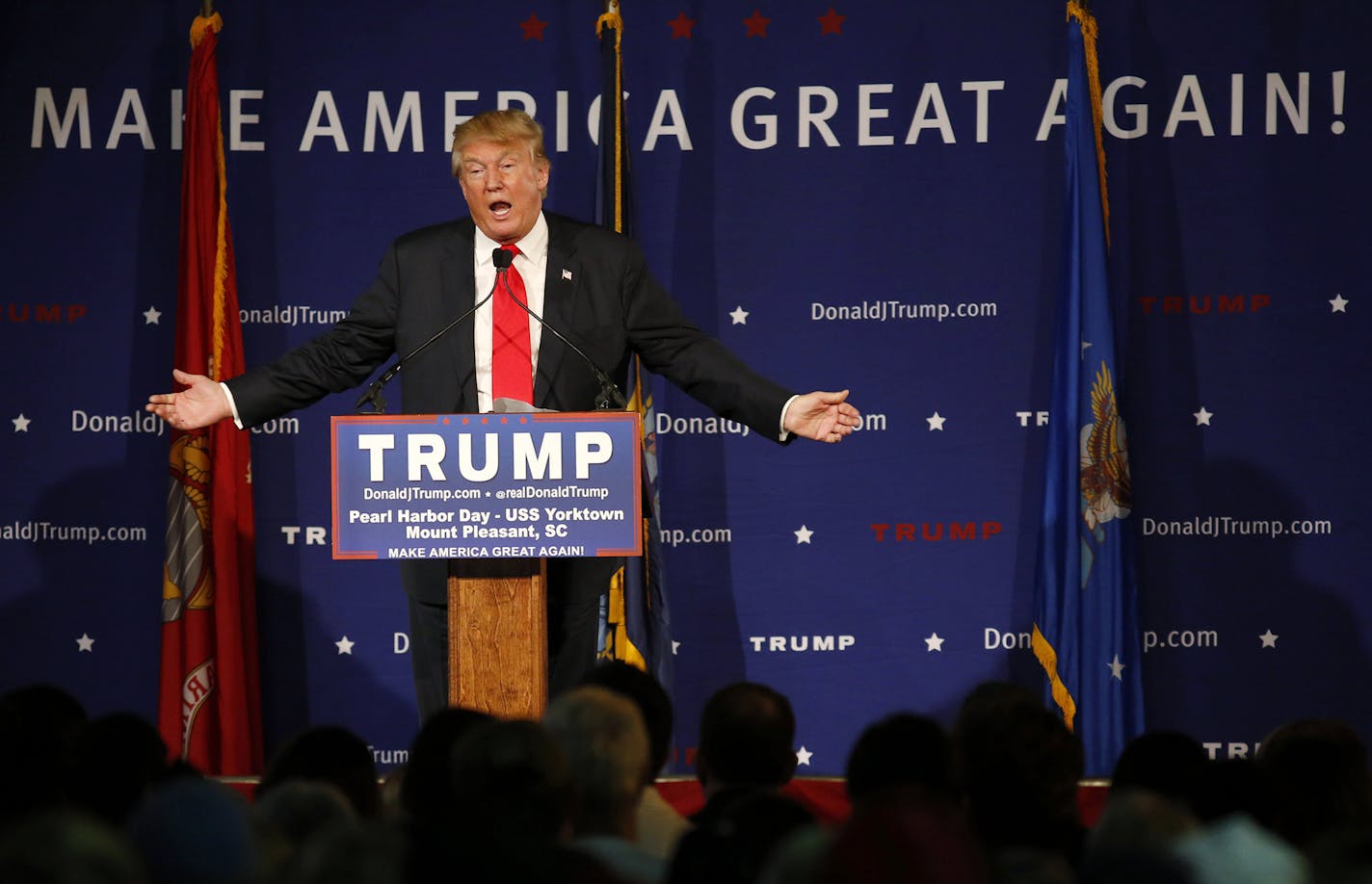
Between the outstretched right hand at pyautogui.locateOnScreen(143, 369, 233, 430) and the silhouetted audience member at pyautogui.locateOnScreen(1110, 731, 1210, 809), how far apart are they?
2249 mm

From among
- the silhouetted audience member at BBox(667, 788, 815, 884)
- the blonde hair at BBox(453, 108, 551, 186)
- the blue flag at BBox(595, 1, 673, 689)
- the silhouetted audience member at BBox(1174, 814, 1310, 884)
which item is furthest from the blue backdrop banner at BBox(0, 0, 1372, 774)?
the silhouetted audience member at BBox(1174, 814, 1310, 884)

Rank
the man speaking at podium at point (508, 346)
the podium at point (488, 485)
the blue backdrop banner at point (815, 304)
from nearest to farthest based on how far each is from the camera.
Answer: the podium at point (488, 485), the man speaking at podium at point (508, 346), the blue backdrop banner at point (815, 304)

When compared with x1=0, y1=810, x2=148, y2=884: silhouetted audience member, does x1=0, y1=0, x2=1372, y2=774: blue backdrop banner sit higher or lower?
higher

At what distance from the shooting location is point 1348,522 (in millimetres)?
5582

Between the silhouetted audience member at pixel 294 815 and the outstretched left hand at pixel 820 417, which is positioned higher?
the outstretched left hand at pixel 820 417

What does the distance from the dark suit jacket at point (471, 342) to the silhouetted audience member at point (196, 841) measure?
6.55 feet

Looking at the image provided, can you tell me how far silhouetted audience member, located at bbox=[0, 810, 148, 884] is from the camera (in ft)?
5.04

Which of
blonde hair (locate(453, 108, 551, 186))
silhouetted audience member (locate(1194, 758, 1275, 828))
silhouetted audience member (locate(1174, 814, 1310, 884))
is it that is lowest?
silhouetted audience member (locate(1194, 758, 1275, 828))

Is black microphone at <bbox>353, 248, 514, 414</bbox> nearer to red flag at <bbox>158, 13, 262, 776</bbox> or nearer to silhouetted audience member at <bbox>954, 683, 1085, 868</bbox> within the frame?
silhouetted audience member at <bbox>954, 683, 1085, 868</bbox>

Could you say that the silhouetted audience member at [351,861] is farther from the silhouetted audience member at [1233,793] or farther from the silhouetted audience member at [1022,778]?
the silhouetted audience member at [1233,793]

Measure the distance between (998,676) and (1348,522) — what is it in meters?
1.31

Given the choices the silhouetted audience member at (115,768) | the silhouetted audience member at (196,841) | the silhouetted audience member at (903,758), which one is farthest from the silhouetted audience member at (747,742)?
the silhouetted audience member at (196,841)

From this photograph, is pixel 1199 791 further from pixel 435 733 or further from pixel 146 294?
pixel 146 294

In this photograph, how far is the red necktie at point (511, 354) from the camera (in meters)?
3.97
